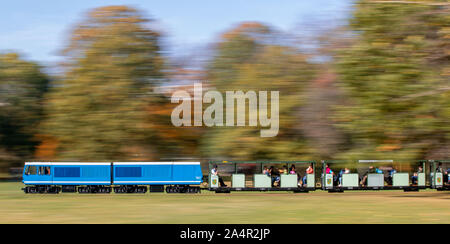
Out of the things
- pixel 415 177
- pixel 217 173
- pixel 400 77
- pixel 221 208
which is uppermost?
pixel 400 77

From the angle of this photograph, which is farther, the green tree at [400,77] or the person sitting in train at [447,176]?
the person sitting in train at [447,176]

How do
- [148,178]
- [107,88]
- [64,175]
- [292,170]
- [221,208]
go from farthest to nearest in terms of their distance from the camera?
[107,88], [292,170], [64,175], [148,178], [221,208]

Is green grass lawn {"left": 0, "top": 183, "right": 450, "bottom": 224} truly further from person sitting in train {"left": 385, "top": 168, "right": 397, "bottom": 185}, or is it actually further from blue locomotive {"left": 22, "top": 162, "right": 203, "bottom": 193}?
person sitting in train {"left": 385, "top": 168, "right": 397, "bottom": 185}

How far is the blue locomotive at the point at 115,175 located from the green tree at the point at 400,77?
7848mm

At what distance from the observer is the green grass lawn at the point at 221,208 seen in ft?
56.2

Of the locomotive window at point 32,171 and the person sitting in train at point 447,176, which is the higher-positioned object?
the locomotive window at point 32,171

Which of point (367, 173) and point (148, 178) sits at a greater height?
point (367, 173)

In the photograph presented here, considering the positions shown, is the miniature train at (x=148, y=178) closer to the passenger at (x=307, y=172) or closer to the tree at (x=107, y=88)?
the passenger at (x=307, y=172)

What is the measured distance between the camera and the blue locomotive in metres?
27.1

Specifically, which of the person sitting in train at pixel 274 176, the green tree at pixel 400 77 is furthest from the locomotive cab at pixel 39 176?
the green tree at pixel 400 77

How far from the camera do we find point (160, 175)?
27.2 metres

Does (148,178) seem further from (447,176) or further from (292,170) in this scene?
(447,176)

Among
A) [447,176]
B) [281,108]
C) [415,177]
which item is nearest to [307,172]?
[415,177]

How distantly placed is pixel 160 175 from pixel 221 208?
7267mm
